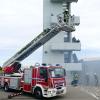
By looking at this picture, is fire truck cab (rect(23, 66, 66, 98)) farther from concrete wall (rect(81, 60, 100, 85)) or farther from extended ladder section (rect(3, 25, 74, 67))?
concrete wall (rect(81, 60, 100, 85))

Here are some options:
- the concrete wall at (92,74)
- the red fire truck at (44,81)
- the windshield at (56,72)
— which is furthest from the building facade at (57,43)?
the windshield at (56,72)

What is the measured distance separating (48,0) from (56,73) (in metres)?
22.9

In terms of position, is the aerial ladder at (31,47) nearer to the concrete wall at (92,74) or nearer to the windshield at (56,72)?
the windshield at (56,72)

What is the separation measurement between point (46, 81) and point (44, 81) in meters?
0.20

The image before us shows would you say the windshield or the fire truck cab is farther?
the windshield

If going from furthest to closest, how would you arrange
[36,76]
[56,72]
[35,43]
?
[35,43], [36,76], [56,72]

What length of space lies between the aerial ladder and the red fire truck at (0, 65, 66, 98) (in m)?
3.36

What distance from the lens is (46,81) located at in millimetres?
19266

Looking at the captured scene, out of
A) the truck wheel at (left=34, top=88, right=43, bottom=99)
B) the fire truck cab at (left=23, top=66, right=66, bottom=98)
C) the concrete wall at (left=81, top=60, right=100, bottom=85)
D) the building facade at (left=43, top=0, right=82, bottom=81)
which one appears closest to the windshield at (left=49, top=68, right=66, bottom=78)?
the fire truck cab at (left=23, top=66, right=66, bottom=98)

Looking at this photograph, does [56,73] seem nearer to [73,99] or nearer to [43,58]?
[73,99]

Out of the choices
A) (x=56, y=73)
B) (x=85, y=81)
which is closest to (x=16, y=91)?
(x=56, y=73)

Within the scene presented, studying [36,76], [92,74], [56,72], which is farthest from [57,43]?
[56,72]

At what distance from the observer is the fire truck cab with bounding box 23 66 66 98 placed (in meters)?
19.1

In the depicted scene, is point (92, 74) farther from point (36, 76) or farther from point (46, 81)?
point (46, 81)
